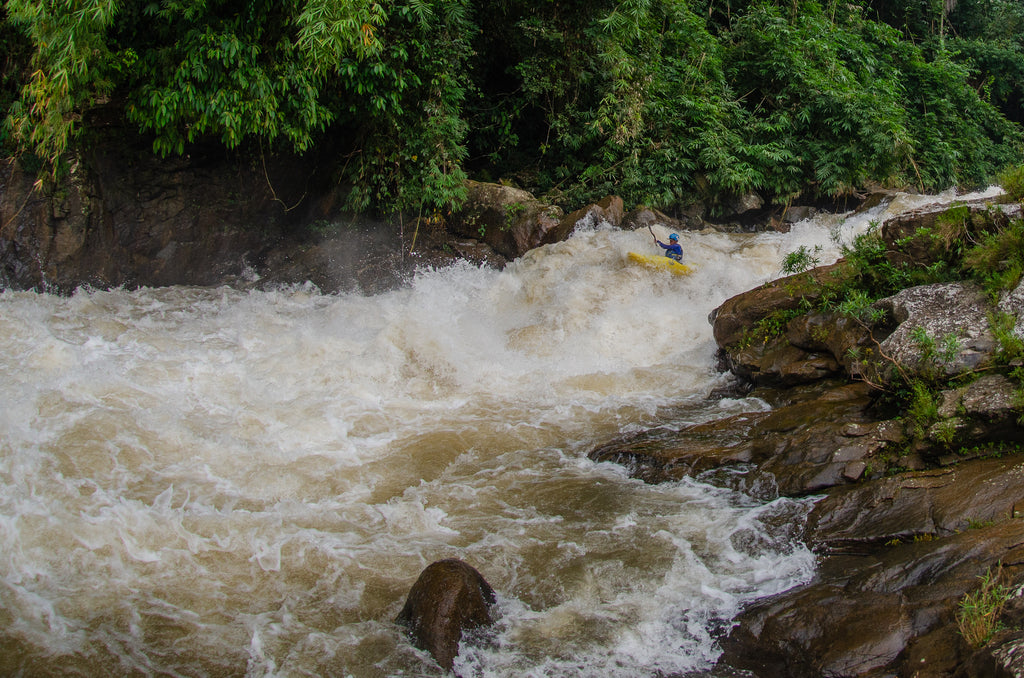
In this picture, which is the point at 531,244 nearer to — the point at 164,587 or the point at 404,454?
the point at 404,454

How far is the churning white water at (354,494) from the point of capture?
3.58m

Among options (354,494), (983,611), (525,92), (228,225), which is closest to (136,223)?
(228,225)

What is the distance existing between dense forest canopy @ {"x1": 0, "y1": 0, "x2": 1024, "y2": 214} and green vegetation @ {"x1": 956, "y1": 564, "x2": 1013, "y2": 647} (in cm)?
687

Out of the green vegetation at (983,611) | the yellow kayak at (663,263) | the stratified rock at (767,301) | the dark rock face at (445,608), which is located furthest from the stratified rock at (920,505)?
the yellow kayak at (663,263)

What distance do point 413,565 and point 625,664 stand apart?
1343mm

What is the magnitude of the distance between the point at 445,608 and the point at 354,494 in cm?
161

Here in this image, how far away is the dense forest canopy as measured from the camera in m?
7.62

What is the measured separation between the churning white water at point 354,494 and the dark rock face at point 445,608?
74 mm

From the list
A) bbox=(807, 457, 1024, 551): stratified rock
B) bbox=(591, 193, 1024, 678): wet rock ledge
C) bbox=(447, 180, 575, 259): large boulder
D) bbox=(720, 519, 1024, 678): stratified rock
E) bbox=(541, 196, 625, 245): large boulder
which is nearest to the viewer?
bbox=(720, 519, 1024, 678): stratified rock

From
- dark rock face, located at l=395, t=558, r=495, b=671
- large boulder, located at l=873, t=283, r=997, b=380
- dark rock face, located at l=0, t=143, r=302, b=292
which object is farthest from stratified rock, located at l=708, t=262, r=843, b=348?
dark rock face, located at l=0, t=143, r=302, b=292

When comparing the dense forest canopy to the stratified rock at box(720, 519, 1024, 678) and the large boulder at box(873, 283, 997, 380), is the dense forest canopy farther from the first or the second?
the stratified rock at box(720, 519, 1024, 678)

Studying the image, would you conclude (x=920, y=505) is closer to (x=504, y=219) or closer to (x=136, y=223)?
(x=504, y=219)

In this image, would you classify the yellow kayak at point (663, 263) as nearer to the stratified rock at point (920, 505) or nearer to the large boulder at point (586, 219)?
the large boulder at point (586, 219)

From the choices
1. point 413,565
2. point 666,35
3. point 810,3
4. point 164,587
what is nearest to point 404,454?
point 413,565
